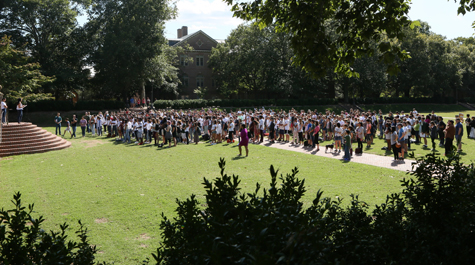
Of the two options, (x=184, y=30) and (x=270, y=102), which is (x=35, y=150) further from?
(x=184, y=30)

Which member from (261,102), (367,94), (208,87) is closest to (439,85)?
(367,94)

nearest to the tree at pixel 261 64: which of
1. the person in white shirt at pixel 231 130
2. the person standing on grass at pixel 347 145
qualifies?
the person in white shirt at pixel 231 130

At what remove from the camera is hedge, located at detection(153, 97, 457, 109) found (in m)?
47.0

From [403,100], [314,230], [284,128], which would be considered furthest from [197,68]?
[314,230]

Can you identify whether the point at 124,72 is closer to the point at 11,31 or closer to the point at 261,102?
the point at 11,31

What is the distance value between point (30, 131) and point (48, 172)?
990 centimetres

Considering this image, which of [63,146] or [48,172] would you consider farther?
[63,146]

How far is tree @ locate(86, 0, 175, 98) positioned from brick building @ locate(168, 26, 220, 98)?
58.0ft

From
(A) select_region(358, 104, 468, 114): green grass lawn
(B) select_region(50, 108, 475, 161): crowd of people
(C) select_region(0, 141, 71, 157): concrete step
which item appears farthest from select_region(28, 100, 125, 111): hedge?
(A) select_region(358, 104, 468, 114): green grass lawn

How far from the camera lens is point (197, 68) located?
64.6m

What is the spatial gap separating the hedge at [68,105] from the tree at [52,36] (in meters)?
2.46

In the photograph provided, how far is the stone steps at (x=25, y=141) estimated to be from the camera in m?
20.3

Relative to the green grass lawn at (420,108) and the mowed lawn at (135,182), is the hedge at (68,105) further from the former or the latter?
the green grass lawn at (420,108)

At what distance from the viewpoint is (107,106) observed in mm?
43594
